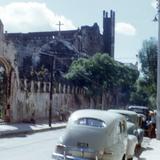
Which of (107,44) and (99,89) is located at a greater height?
(107,44)

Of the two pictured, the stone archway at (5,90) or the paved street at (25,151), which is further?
the stone archway at (5,90)

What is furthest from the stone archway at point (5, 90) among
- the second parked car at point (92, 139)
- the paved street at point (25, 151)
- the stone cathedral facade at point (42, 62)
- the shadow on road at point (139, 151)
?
the second parked car at point (92, 139)

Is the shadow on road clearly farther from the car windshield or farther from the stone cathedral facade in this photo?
the stone cathedral facade

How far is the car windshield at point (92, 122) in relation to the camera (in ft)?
43.6

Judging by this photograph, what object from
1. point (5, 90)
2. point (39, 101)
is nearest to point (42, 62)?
point (39, 101)

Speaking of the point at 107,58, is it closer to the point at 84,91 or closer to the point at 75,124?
the point at 84,91

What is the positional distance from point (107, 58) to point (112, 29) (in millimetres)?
28043

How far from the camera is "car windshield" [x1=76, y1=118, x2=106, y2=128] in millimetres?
13297

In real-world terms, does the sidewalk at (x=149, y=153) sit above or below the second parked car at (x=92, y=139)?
below

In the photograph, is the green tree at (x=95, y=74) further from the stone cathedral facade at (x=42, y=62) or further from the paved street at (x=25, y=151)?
the paved street at (x=25, y=151)

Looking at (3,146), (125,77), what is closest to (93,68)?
(125,77)

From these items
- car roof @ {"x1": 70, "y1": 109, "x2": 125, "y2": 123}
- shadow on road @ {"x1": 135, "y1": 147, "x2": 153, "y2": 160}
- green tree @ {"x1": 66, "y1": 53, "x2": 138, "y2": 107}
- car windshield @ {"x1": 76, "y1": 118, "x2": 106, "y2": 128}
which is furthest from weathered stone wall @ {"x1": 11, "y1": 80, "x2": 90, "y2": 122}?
car windshield @ {"x1": 76, "y1": 118, "x2": 106, "y2": 128}

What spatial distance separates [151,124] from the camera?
29.5 metres

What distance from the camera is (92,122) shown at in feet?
44.3
